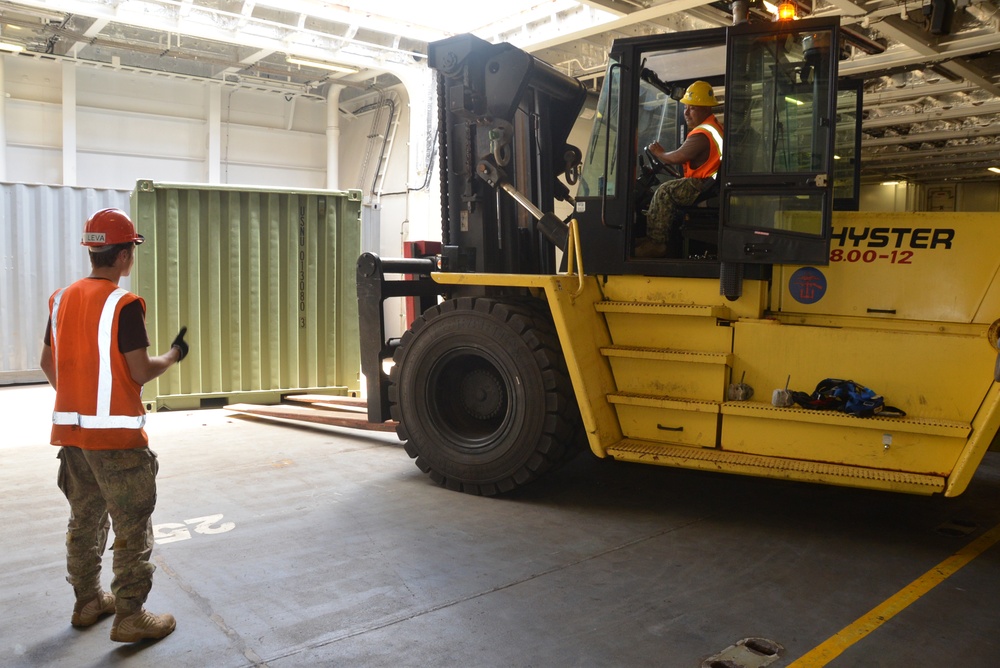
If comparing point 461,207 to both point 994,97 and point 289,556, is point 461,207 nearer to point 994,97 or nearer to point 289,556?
point 289,556

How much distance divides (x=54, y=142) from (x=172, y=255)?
755 centimetres

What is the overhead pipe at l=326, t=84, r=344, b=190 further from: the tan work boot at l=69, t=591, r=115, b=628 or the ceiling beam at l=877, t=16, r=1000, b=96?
the tan work boot at l=69, t=591, r=115, b=628

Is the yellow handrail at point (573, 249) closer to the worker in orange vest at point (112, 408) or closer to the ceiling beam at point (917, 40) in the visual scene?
the worker in orange vest at point (112, 408)

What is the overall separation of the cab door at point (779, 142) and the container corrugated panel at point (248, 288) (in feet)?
17.5

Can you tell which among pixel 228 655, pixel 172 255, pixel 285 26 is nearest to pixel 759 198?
pixel 228 655

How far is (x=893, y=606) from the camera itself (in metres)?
3.77

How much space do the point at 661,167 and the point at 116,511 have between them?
13.0ft

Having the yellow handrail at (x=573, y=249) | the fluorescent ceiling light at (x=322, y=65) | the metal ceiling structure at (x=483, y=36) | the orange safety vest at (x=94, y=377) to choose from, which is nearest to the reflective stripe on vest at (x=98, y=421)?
the orange safety vest at (x=94, y=377)

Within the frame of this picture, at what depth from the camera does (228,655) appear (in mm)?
3205

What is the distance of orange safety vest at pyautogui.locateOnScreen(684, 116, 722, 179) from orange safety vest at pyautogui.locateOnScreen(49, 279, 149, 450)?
11.3 ft

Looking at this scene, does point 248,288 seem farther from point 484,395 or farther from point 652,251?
point 652,251

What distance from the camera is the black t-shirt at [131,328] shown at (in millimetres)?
3223

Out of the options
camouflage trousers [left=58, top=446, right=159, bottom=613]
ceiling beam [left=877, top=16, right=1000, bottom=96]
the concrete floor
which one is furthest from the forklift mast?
ceiling beam [left=877, top=16, right=1000, bottom=96]

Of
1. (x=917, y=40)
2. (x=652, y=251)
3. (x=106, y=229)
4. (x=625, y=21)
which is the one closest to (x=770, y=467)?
(x=652, y=251)
